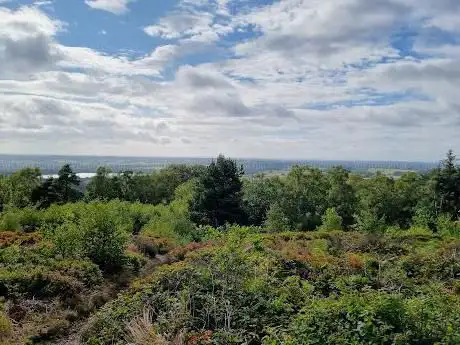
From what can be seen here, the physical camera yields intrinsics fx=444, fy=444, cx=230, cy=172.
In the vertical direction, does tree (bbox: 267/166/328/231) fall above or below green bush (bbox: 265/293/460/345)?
below

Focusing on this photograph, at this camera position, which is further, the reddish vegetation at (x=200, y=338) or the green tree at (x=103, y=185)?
the green tree at (x=103, y=185)

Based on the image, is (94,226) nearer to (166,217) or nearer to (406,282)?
(406,282)

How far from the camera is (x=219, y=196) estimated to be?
121 feet

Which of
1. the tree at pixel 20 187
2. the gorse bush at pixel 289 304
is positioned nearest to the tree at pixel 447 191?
the gorse bush at pixel 289 304

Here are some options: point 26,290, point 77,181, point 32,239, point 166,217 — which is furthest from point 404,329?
point 77,181

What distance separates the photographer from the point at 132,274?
50.1ft

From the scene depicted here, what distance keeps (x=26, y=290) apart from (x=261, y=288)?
711cm

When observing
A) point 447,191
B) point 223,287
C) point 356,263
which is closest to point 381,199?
point 447,191

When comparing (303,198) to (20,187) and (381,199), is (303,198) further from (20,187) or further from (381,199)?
(20,187)

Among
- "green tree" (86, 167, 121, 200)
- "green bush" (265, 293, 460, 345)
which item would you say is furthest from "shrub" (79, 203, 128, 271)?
"green tree" (86, 167, 121, 200)

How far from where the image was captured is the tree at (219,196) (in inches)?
1436

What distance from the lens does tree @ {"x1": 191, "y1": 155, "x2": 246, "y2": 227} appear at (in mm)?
36469

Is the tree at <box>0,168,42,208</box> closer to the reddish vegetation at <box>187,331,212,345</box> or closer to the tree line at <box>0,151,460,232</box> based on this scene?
the tree line at <box>0,151,460,232</box>

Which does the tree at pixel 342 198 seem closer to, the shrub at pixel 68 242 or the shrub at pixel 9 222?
the shrub at pixel 9 222
